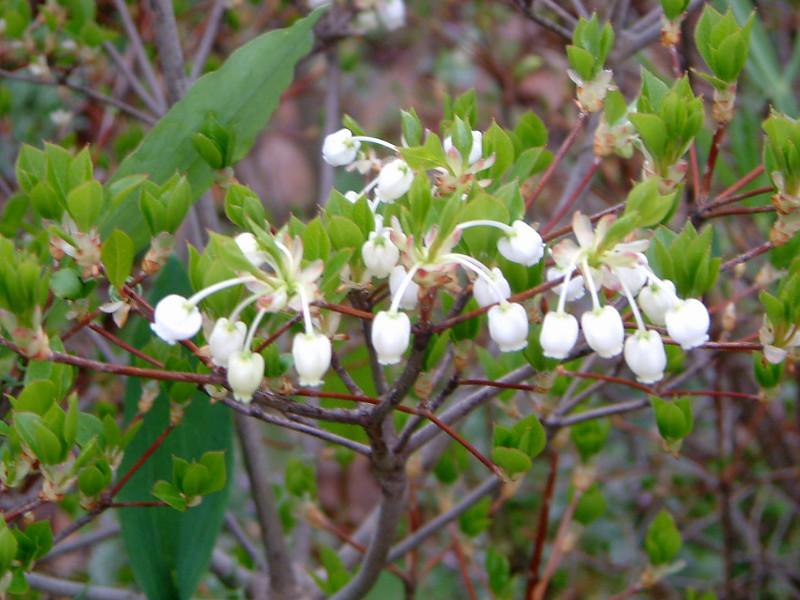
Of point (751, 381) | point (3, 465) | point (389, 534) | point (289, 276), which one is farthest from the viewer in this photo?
point (751, 381)

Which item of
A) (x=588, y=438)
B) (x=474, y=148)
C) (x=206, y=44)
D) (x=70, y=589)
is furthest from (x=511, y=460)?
(x=206, y=44)

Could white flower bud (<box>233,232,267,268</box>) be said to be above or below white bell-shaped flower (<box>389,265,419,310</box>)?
above

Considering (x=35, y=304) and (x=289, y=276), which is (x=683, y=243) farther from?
(x=35, y=304)

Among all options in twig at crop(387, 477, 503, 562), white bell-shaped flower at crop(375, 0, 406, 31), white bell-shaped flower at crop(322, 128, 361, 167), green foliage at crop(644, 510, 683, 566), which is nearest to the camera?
white bell-shaped flower at crop(322, 128, 361, 167)

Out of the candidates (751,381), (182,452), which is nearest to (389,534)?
(182,452)

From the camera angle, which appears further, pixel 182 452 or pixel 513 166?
pixel 182 452

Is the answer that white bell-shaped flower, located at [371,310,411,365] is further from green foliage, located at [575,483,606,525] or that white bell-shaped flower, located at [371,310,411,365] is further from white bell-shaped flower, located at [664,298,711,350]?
green foliage, located at [575,483,606,525]

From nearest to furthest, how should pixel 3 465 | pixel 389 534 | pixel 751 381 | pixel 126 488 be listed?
pixel 3 465
pixel 389 534
pixel 126 488
pixel 751 381

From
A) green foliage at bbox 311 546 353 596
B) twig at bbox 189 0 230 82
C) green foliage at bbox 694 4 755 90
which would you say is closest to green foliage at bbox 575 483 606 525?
green foliage at bbox 311 546 353 596
